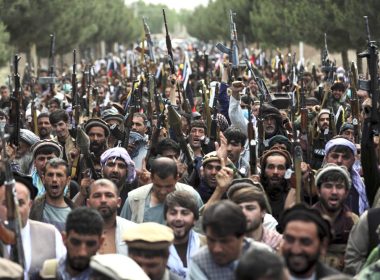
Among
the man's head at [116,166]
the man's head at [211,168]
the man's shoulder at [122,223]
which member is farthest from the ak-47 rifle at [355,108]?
the man's shoulder at [122,223]

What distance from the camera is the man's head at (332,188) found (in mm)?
7926

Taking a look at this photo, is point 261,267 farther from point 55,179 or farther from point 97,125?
point 97,125

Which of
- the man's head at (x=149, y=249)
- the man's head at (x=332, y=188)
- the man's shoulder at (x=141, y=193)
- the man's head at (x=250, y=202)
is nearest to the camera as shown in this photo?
the man's head at (x=149, y=249)

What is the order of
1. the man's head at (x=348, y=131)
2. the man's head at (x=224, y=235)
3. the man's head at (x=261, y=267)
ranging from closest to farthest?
1. the man's head at (x=261, y=267)
2. the man's head at (x=224, y=235)
3. the man's head at (x=348, y=131)

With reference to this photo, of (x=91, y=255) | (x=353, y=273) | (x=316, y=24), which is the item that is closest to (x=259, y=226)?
(x=353, y=273)

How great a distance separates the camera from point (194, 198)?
307 inches

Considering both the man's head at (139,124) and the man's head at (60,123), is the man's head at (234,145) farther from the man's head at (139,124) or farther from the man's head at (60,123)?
the man's head at (60,123)

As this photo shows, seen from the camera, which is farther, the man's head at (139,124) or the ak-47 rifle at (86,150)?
the man's head at (139,124)

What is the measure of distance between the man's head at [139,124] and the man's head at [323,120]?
191cm

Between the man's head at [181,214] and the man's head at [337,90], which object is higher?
the man's head at [337,90]

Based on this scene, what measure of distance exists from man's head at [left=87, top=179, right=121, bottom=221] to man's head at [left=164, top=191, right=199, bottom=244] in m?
0.37

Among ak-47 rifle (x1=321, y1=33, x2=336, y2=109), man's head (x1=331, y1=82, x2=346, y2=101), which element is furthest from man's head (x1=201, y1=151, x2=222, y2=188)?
man's head (x1=331, y1=82, x2=346, y2=101)

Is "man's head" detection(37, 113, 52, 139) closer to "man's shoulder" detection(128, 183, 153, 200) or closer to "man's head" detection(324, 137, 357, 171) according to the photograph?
"man's head" detection(324, 137, 357, 171)

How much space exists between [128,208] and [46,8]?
97.7ft
